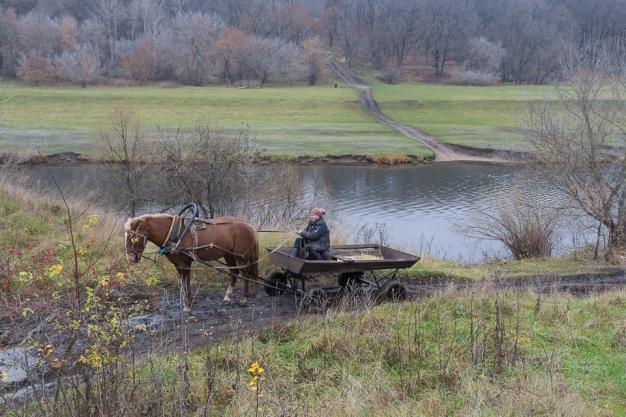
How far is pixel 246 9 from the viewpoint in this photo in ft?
387

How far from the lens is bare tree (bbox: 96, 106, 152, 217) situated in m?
24.2

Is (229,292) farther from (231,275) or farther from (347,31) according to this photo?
(347,31)

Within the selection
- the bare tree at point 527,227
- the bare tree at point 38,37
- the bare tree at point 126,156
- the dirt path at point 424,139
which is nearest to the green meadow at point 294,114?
the dirt path at point 424,139

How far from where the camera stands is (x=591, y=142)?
1766 centimetres

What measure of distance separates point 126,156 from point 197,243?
54.9 ft

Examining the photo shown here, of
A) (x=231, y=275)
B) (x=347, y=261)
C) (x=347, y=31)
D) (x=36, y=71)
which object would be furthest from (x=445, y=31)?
(x=347, y=261)

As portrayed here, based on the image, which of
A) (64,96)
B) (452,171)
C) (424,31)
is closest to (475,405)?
(452,171)

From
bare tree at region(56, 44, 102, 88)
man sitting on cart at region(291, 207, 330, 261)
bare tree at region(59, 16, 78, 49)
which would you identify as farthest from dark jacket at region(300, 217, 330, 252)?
bare tree at region(59, 16, 78, 49)

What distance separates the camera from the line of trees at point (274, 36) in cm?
8019

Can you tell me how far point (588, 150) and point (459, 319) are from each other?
11.8 m

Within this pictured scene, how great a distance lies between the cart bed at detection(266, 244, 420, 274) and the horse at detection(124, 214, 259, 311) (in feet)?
1.86

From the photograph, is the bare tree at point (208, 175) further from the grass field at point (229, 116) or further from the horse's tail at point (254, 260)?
the grass field at point (229, 116)

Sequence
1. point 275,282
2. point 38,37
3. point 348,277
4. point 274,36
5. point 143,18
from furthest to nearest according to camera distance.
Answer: point 274,36
point 143,18
point 38,37
point 275,282
point 348,277

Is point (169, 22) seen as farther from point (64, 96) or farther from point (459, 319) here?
point (459, 319)
